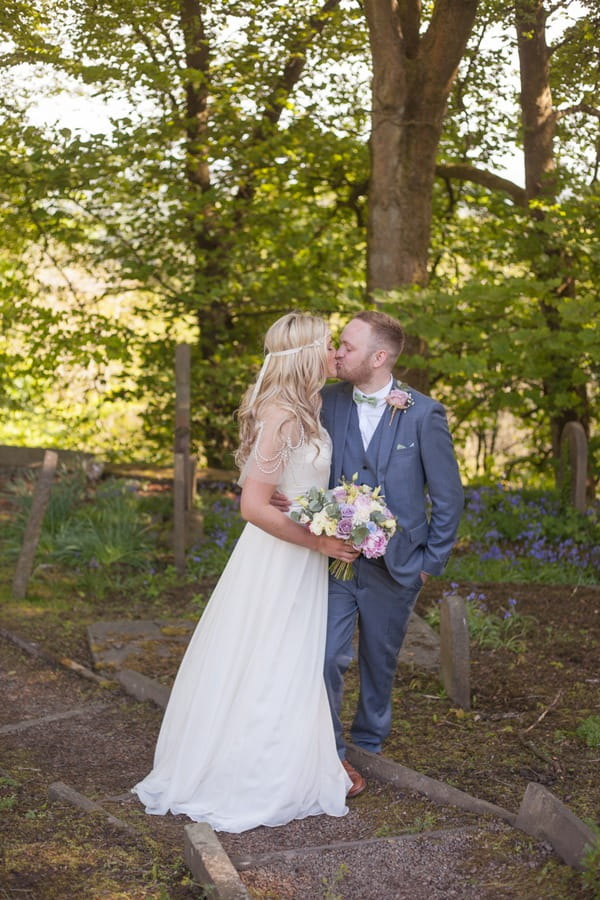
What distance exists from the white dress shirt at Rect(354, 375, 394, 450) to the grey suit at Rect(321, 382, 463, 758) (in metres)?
0.03

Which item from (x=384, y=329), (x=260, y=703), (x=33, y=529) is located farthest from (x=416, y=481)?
(x=33, y=529)

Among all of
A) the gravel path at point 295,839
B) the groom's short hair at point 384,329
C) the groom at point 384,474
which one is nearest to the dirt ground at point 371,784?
the gravel path at point 295,839

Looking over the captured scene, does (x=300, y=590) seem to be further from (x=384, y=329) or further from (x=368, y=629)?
(x=384, y=329)

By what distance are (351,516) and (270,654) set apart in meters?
0.67

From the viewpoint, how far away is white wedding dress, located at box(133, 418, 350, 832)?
3963mm

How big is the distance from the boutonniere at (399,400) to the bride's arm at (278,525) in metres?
0.60

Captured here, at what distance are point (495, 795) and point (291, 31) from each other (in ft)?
28.5

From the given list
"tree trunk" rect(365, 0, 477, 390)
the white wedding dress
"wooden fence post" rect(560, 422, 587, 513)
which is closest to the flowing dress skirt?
the white wedding dress

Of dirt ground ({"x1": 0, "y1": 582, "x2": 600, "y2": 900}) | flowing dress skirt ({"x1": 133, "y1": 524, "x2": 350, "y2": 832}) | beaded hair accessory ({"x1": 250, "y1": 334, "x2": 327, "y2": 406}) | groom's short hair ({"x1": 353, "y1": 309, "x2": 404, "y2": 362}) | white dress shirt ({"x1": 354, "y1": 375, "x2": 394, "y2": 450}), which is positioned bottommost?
dirt ground ({"x1": 0, "y1": 582, "x2": 600, "y2": 900})

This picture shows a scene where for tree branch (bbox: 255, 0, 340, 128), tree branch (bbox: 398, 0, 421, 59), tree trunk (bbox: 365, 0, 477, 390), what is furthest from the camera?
tree branch (bbox: 255, 0, 340, 128)

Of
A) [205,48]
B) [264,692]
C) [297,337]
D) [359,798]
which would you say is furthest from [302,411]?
[205,48]

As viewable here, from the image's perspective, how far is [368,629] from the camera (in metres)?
4.36

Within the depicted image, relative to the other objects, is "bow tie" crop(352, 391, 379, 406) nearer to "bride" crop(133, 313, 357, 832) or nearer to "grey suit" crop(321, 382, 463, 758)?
"grey suit" crop(321, 382, 463, 758)

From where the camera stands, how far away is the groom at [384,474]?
4215 millimetres
